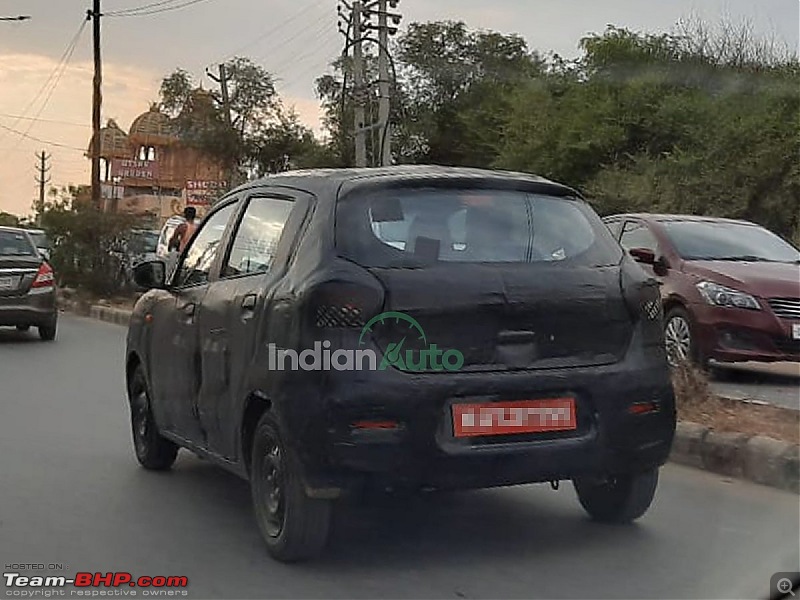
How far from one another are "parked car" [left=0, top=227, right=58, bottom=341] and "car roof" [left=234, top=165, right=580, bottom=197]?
11.1 meters

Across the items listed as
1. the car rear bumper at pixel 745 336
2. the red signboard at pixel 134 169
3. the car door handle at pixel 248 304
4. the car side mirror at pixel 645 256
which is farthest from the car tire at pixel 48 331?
the red signboard at pixel 134 169

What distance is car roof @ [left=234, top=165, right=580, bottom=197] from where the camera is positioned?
5.42 metres

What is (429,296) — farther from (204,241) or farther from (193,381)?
(204,241)

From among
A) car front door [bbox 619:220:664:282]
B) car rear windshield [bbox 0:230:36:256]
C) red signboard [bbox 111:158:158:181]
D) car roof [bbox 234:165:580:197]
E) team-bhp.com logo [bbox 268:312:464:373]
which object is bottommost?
car rear windshield [bbox 0:230:36:256]

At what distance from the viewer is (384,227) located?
521 centimetres

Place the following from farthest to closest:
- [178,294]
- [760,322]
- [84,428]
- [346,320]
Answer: [760,322]
[84,428]
[178,294]
[346,320]

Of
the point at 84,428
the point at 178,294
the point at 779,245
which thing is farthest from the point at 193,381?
Answer: the point at 779,245

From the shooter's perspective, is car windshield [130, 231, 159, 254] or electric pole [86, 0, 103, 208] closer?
car windshield [130, 231, 159, 254]

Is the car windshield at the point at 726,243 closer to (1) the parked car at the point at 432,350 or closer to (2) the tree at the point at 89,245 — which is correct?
(1) the parked car at the point at 432,350

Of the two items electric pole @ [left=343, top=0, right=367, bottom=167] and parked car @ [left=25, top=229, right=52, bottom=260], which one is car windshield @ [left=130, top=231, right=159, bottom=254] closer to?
parked car @ [left=25, top=229, right=52, bottom=260]

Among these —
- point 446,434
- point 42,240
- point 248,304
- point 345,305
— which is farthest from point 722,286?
point 42,240

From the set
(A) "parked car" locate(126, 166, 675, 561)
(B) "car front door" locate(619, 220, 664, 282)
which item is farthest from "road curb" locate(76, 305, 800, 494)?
(B) "car front door" locate(619, 220, 664, 282)

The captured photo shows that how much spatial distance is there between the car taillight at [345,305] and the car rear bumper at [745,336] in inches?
229

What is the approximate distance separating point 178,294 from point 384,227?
70.7 inches
